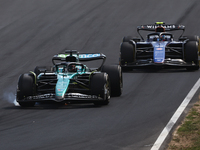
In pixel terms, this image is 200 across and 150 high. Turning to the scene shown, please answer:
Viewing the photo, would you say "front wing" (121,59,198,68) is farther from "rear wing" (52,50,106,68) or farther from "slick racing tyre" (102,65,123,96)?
"slick racing tyre" (102,65,123,96)

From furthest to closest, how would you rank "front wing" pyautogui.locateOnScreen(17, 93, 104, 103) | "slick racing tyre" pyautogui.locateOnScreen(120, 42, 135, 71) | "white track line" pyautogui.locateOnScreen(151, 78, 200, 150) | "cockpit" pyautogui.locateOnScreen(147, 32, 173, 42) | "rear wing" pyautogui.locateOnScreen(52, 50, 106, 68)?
"cockpit" pyautogui.locateOnScreen(147, 32, 173, 42), "slick racing tyre" pyautogui.locateOnScreen(120, 42, 135, 71), "rear wing" pyautogui.locateOnScreen(52, 50, 106, 68), "front wing" pyautogui.locateOnScreen(17, 93, 104, 103), "white track line" pyautogui.locateOnScreen(151, 78, 200, 150)

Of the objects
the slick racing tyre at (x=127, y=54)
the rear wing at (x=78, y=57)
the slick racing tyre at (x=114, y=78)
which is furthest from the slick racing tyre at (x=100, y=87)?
the slick racing tyre at (x=127, y=54)

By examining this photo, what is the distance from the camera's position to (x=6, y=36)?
30484 mm

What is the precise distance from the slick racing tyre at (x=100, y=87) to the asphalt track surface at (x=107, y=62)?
0.78 ft

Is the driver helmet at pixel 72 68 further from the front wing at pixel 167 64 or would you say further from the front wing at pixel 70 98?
the front wing at pixel 167 64

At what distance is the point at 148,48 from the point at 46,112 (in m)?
8.81

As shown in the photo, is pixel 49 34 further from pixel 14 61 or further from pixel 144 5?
pixel 144 5

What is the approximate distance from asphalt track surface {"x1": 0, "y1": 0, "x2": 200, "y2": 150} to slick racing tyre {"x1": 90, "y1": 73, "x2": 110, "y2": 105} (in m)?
0.24

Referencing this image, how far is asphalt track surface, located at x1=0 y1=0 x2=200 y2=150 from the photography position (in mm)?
10477

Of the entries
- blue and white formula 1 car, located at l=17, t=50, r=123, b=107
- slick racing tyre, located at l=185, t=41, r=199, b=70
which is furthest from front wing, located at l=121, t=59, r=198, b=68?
blue and white formula 1 car, located at l=17, t=50, r=123, b=107

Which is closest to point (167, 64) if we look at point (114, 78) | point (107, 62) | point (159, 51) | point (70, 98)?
point (159, 51)

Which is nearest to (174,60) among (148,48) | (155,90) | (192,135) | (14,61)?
(148,48)

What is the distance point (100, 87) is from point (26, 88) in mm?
1929

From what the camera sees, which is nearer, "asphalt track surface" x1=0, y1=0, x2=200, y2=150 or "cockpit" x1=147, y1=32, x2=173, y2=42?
"asphalt track surface" x1=0, y1=0, x2=200, y2=150
